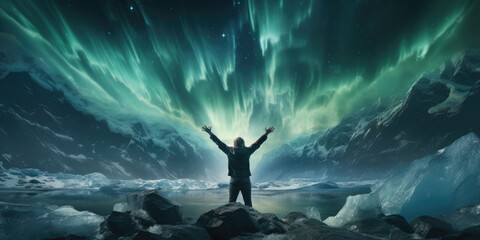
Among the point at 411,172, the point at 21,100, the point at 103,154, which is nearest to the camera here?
the point at 411,172

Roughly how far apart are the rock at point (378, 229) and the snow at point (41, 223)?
21.4 ft

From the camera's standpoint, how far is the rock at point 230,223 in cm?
446

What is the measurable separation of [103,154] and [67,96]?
63.3m

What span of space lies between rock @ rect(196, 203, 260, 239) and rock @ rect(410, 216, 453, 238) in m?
3.68

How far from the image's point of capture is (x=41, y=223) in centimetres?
456

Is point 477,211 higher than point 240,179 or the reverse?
the reverse

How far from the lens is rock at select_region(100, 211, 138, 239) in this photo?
4.44 m

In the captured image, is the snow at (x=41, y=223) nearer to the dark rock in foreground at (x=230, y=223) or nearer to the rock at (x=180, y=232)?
the rock at (x=180, y=232)

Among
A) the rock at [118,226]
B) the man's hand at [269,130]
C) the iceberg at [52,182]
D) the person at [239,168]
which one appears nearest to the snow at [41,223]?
the rock at [118,226]

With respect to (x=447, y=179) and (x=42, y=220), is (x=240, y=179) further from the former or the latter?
(x=447, y=179)

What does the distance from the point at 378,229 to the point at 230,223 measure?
4.06 m

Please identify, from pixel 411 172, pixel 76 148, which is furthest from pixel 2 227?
pixel 76 148

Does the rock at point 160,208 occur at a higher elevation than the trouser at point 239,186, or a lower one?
lower

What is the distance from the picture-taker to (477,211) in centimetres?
588
